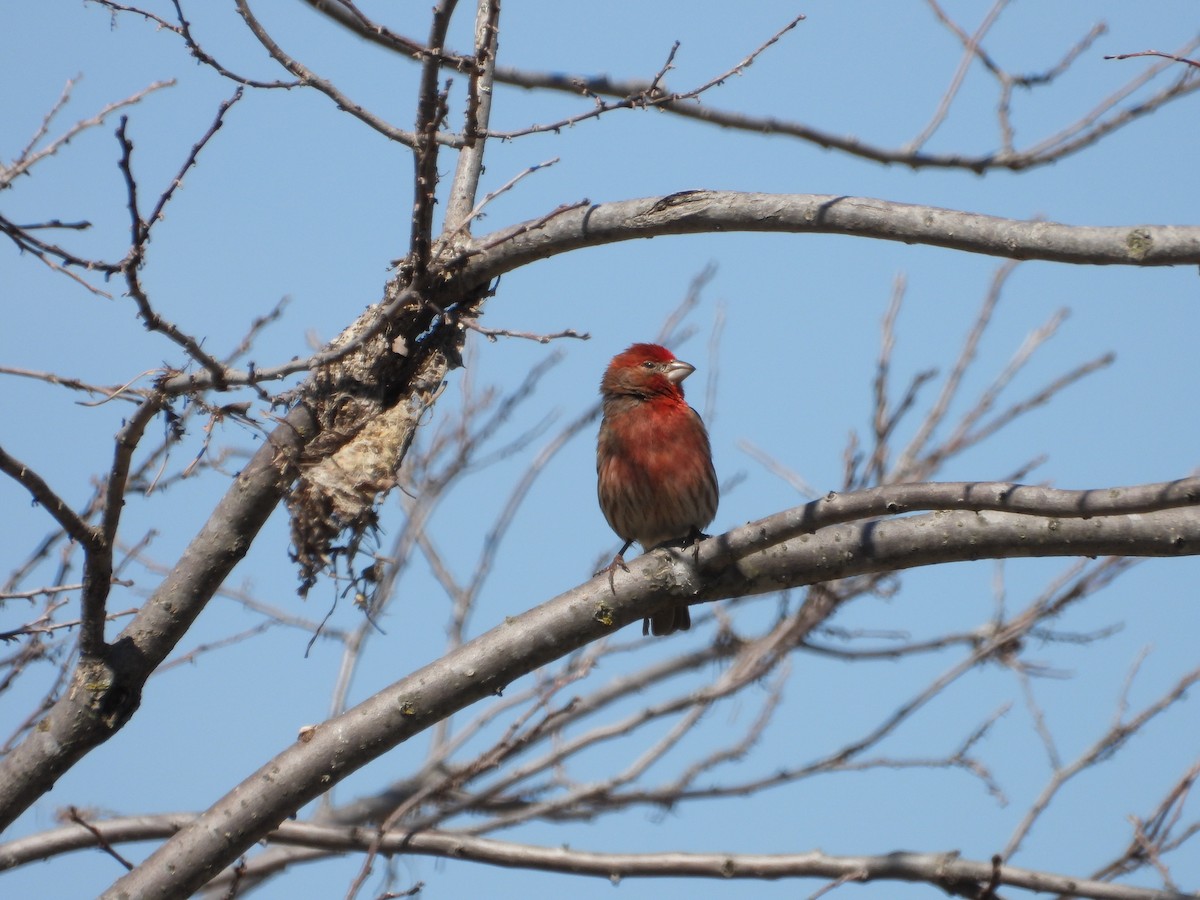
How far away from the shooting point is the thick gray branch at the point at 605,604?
11.9 feet

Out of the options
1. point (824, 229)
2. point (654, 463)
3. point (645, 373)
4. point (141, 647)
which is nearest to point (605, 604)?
point (824, 229)

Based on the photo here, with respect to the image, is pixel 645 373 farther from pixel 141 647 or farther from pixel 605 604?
pixel 141 647

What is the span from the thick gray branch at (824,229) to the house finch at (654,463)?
2.01 metres

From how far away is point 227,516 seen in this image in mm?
4359

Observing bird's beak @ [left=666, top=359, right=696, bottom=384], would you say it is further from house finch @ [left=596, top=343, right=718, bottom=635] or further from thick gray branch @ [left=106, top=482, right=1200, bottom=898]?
thick gray branch @ [left=106, top=482, right=1200, bottom=898]

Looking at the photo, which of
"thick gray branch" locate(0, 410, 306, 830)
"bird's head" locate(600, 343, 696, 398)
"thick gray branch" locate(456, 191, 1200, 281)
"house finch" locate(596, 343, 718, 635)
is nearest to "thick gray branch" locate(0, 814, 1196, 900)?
"thick gray branch" locate(0, 410, 306, 830)

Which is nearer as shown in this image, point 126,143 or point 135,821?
point 126,143

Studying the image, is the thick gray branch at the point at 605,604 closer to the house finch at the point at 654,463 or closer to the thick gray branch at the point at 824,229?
the thick gray branch at the point at 824,229

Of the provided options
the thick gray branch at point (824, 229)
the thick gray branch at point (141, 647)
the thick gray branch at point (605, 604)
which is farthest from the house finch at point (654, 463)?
the thick gray branch at point (141, 647)

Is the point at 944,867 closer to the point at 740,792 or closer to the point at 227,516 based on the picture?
the point at 740,792

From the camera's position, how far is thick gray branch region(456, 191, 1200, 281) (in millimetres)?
3506

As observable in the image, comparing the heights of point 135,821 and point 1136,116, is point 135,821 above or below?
below

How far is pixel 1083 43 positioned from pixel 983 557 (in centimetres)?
282

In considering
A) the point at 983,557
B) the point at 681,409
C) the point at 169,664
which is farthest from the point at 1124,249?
the point at 169,664
